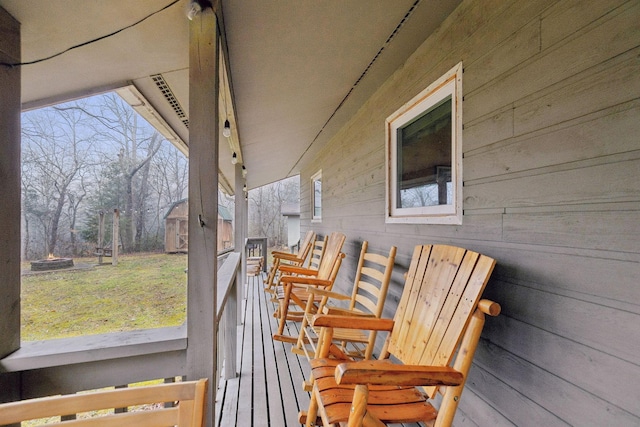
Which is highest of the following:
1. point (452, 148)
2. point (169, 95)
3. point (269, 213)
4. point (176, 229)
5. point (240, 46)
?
point (240, 46)

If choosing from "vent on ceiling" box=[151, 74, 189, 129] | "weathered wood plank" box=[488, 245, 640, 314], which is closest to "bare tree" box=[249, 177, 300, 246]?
"vent on ceiling" box=[151, 74, 189, 129]

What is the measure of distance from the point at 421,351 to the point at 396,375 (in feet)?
1.37

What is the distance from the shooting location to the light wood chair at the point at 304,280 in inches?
93.1

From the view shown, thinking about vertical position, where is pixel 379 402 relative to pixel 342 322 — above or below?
below

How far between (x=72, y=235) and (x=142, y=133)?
2.14ft

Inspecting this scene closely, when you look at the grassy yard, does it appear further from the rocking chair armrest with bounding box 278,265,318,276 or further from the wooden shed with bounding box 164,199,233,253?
the rocking chair armrest with bounding box 278,265,318,276

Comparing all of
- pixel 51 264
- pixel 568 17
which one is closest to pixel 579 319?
pixel 568 17

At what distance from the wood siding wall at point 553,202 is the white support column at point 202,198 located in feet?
3.77

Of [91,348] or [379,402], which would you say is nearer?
[91,348]

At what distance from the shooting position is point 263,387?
2.00 m

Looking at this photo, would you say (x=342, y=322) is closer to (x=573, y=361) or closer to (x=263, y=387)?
(x=573, y=361)

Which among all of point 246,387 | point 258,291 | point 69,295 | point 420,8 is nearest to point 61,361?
point 69,295

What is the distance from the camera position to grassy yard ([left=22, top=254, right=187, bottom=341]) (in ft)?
3.25

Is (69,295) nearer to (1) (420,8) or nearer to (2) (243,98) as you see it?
(2) (243,98)
